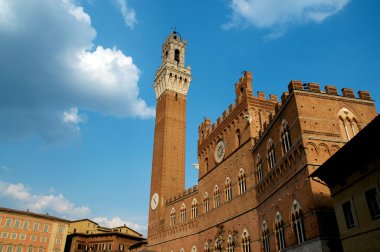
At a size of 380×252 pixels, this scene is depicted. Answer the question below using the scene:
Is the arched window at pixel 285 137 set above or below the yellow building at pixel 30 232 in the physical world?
below

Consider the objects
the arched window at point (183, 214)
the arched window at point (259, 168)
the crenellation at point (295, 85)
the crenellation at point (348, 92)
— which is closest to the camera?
the crenellation at point (295, 85)

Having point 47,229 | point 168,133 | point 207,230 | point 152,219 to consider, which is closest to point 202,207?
point 207,230

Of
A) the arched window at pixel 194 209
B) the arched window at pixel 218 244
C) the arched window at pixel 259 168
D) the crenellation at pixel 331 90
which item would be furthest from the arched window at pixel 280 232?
the arched window at pixel 194 209

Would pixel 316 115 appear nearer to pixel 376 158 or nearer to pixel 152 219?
pixel 376 158

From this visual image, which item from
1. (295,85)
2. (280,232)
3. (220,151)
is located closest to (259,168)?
(280,232)

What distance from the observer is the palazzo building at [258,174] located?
15.0 meters

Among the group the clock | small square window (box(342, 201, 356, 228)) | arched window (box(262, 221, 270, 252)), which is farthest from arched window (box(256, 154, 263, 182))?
the clock

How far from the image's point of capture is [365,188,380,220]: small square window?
10706 millimetres

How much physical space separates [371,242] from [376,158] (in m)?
2.76

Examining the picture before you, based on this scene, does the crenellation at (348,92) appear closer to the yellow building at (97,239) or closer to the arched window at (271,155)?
the arched window at (271,155)

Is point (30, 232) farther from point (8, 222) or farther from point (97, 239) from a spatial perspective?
point (97, 239)

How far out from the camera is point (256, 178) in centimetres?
2295

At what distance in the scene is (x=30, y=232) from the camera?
4931 cm

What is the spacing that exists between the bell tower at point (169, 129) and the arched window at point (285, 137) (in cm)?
2510
